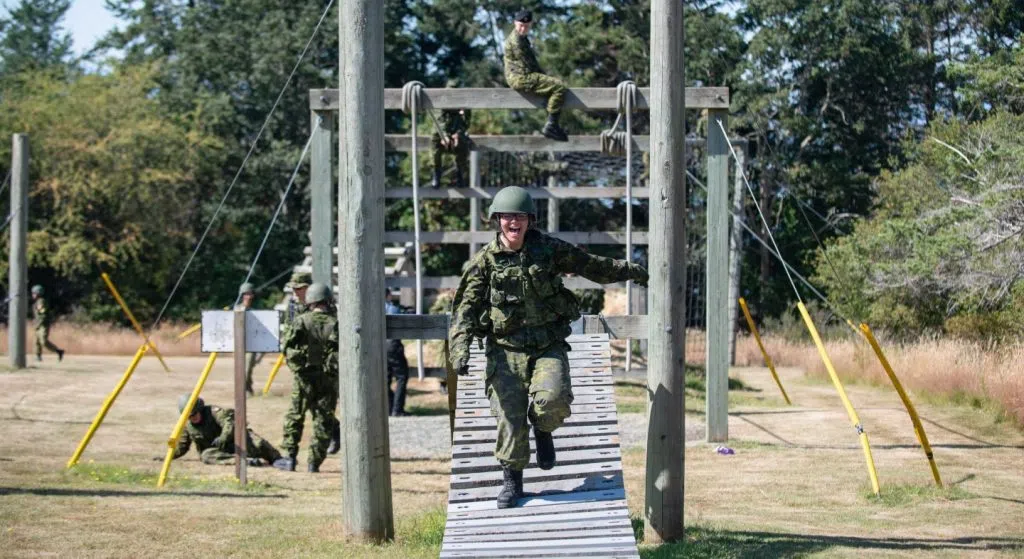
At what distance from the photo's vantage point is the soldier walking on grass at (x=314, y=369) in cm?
1312

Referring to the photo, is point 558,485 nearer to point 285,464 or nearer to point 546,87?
point 285,464

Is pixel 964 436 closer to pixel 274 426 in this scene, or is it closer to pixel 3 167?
pixel 274 426

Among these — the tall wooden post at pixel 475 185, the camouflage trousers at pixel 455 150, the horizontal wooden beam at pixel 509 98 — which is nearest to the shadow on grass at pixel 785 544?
the horizontal wooden beam at pixel 509 98

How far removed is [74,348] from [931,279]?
20.3 metres

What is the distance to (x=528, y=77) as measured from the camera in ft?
45.4

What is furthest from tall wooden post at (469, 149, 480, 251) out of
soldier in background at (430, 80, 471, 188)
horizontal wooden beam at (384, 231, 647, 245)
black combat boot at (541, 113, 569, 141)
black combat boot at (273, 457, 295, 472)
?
black combat boot at (273, 457, 295, 472)

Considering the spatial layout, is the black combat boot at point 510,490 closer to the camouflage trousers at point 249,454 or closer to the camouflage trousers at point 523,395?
the camouflage trousers at point 523,395

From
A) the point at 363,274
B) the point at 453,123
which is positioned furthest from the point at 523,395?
the point at 453,123

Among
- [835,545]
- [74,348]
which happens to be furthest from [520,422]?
[74,348]

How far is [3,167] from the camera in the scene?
129ft

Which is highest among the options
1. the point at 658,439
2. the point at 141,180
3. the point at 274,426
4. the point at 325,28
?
the point at 325,28

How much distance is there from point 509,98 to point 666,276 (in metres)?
5.30

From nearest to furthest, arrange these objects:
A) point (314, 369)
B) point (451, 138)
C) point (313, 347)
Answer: point (313, 347), point (314, 369), point (451, 138)

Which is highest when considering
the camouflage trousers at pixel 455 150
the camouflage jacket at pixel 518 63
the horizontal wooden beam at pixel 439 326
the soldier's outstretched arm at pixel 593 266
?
the camouflage jacket at pixel 518 63
